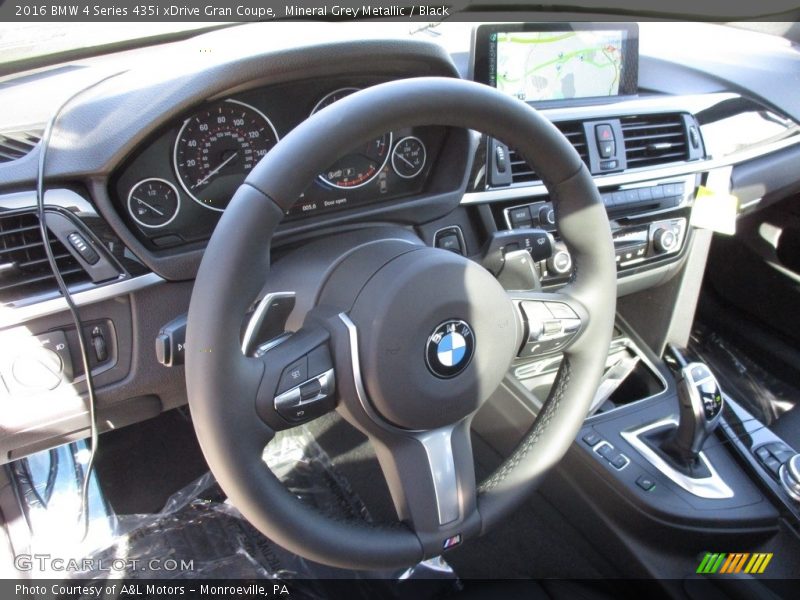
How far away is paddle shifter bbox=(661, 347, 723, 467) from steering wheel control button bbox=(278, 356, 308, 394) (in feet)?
3.40

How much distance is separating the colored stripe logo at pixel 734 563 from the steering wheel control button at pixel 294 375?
1.14 meters

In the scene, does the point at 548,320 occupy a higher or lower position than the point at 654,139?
lower

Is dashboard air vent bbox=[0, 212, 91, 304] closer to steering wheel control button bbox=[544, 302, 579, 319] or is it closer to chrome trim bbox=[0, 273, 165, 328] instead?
chrome trim bbox=[0, 273, 165, 328]

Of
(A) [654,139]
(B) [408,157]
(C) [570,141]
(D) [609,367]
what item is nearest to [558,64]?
(C) [570,141]

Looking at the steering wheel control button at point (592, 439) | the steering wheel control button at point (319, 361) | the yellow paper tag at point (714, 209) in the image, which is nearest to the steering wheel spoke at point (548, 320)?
the steering wheel control button at point (319, 361)

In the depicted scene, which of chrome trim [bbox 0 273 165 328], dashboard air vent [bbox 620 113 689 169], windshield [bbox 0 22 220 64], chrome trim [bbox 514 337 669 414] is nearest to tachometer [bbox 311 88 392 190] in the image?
chrome trim [bbox 0 273 165 328]

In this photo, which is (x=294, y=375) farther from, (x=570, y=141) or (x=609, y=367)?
(x=609, y=367)

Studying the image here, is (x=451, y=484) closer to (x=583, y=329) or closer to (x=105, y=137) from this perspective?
(x=583, y=329)

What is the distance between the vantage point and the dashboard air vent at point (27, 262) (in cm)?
116

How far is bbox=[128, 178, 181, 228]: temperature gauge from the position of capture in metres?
1.25

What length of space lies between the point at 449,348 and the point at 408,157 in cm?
55

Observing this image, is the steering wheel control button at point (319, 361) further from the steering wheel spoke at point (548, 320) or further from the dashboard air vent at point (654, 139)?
the dashboard air vent at point (654, 139)

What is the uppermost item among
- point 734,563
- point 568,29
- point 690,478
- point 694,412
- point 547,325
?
point 568,29

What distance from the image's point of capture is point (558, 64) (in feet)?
5.95
